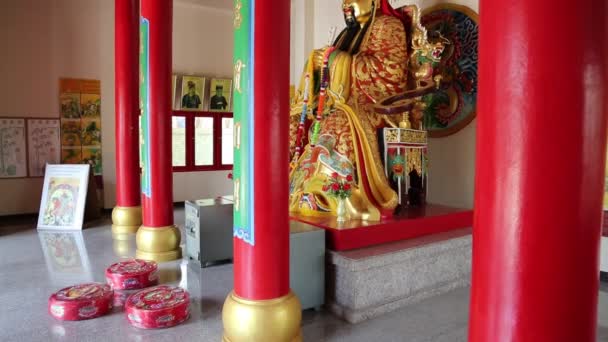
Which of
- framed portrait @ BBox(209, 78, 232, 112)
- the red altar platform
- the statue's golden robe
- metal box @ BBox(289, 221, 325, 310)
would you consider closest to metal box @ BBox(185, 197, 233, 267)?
the statue's golden robe

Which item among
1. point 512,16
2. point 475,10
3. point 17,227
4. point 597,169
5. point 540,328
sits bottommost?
point 17,227

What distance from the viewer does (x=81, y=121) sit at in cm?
586

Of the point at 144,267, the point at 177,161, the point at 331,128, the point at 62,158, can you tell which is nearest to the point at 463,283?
the point at 331,128

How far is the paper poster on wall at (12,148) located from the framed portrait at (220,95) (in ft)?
7.80

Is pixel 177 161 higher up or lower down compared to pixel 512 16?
lower down

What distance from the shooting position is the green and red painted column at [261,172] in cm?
198

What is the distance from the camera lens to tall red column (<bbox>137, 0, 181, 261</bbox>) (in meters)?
3.51

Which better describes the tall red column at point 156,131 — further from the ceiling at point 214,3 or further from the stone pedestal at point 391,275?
the ceiling at point 214,3

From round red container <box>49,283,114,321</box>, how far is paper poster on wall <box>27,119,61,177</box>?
3.66 meters

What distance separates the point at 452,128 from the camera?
4.29 metres

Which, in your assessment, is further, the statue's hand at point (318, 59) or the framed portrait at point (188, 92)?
the framed portrait at point (188, 92)

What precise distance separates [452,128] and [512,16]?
3423 millimetres

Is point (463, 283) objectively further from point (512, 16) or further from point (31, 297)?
point (31, 297)

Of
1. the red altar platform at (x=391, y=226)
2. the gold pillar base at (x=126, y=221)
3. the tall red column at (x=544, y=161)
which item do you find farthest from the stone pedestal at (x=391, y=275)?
the gold pillar base at (x=126, y=221)
